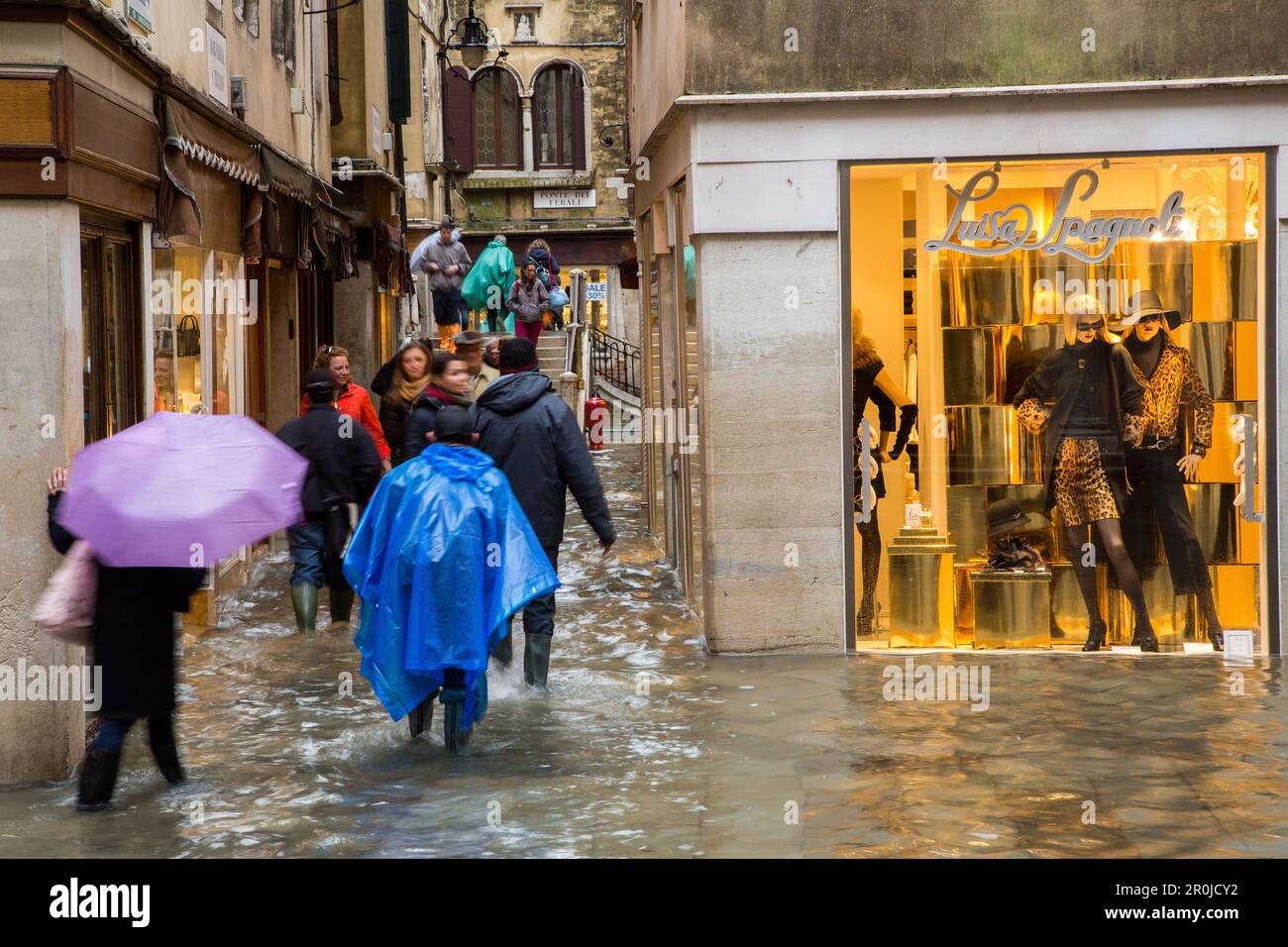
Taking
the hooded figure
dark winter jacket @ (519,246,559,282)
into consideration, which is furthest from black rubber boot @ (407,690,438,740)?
dark winter jacket @ (519,246,559,282)

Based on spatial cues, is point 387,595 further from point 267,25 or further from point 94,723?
point 267,25

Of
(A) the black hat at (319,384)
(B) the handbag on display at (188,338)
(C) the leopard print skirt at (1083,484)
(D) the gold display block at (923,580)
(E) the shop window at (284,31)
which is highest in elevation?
(E) the shop window at (284,31)

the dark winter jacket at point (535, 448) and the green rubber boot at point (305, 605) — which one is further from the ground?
the dark winter jacket at point (535, 448)

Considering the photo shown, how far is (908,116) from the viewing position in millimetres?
10953

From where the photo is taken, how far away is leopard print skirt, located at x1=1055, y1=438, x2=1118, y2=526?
11.1m

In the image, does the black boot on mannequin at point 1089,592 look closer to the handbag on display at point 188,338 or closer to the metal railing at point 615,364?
the handbag on display at point 188,338

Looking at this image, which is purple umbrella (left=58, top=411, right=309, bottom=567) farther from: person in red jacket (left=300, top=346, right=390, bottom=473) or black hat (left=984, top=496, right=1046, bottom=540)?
person in red jacket (left=300, top=346, right=390, bottom=473)

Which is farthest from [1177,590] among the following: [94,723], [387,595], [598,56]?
[598,56]

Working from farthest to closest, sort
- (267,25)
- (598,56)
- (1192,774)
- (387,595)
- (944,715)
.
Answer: (598,56), (267,25), (944,715), (387,595), (1192,774)

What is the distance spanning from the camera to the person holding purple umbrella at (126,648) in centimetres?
731

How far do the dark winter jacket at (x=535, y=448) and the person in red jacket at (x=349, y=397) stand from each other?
141 inches

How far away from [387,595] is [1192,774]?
3.65 meters

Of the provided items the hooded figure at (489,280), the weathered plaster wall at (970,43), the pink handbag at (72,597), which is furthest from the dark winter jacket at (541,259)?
the pink handbag at (72,597)

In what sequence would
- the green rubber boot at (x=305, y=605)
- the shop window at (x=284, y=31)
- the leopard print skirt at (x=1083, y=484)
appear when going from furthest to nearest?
the shop window at (x=284, y=31)
the green rubber boot at (x=305, y=605)
the leopard print skirt at (x=1083, y=484)
